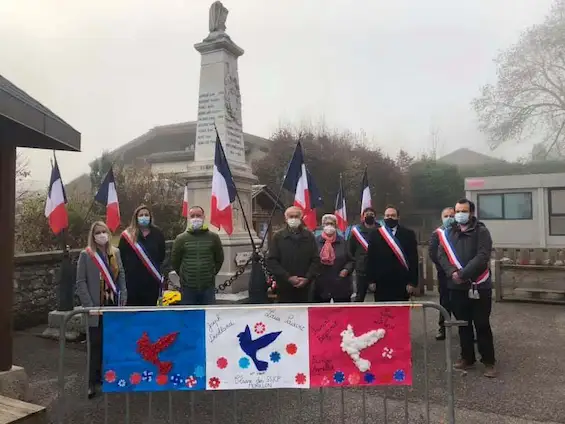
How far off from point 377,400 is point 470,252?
190 centimetres

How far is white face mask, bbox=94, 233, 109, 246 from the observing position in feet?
17.0

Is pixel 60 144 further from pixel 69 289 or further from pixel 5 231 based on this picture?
pixel 69 289

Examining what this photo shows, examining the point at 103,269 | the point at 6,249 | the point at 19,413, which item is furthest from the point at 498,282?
→ the point at 19,413

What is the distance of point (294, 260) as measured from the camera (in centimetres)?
568

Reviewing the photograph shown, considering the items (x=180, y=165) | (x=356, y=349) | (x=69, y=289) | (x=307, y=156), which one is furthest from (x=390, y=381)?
(x=180, y=165)

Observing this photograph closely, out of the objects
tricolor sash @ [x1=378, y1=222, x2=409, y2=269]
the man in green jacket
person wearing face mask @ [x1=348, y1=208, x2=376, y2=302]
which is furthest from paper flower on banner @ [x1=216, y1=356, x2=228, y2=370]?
person wearing face mask @ [x1=348, y1=208, x2=376, y2=302]

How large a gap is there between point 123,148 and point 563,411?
47784 mm

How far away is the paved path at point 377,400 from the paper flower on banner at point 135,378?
0.88 feet

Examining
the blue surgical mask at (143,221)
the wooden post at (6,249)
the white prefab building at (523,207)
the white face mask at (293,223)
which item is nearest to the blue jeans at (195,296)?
the blue surgical mask at (143,221)

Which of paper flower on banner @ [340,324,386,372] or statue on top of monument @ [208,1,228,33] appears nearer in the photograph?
paper flower on banner @ [340,324,386,372]

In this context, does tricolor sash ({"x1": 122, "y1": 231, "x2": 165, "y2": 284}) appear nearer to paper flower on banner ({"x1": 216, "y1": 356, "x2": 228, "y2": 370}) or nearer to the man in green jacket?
the man in green jacket

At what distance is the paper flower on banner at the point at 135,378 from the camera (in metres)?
3.65

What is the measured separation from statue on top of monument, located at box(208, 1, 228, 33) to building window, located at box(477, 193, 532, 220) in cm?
1732

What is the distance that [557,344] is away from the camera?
674 cm
